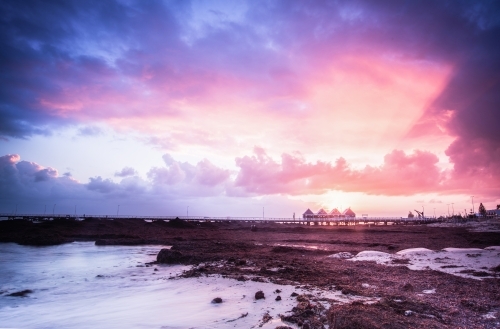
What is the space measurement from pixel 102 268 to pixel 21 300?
6.79m

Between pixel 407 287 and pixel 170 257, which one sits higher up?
pixel 407 287

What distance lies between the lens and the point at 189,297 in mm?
10742

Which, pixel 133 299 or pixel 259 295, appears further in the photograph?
pixel 133 299

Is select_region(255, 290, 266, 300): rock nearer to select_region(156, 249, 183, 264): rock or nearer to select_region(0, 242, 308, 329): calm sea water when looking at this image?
select_region(0, 242, 308, 329): calm sea water

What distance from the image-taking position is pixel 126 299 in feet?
36.5

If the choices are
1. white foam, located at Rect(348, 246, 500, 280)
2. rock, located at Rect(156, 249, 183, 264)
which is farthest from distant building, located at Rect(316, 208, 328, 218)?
rock, located at Rect(156, 249, 183, 264)

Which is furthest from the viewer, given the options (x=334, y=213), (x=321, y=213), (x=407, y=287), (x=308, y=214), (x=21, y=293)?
(x=334, y=213)

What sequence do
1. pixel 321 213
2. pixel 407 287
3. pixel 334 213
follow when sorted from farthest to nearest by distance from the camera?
pixel 334 213 → pixel 321 213 → pixel 407 287

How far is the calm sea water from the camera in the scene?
833cm

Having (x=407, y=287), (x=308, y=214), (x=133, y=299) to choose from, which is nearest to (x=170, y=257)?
(x=133, y=299)

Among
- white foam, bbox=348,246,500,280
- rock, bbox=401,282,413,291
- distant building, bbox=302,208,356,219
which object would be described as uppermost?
rock, bbox=401,282,413,291

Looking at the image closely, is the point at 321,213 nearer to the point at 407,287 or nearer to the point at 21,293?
the point at 407,287

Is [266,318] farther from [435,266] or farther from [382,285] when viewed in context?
[435,266]

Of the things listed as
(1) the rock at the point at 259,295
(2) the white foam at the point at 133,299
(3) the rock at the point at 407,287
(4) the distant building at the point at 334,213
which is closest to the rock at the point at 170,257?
(2) the white foam at the point at 133,299
